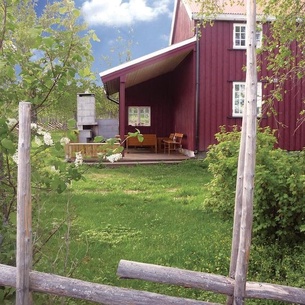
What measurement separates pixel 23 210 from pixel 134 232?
16.5 ft

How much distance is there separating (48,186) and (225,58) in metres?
16.4

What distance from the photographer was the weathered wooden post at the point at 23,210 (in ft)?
11.1

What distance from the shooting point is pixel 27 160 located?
3.43 meters


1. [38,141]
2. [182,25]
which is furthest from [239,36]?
[38,141]

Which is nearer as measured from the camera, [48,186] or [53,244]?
[48,186]

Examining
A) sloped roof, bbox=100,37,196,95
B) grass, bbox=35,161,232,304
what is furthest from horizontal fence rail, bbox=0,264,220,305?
sloped roof, bbox=100,37,196,95

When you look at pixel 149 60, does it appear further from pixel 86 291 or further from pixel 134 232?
pixel 86 291

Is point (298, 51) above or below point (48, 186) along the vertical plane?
above

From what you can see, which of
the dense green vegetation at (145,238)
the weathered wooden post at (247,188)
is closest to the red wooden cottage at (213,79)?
the dense green vegetation at (145,238)

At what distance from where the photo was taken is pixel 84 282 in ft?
12.0

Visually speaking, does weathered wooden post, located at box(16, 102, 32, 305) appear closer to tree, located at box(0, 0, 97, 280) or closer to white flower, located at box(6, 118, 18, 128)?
tree, located at box(0, 0, 97, 280)

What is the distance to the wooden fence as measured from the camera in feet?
11.2

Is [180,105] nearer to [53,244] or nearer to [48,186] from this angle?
[53,244]

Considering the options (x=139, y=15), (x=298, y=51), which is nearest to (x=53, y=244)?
(x=298, y=51)
